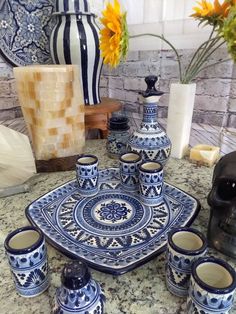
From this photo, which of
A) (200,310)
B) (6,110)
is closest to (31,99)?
(6,110)

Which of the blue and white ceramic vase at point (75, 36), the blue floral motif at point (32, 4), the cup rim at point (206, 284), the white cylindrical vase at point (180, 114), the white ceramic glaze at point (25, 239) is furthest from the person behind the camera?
the blue floral motif at point (32, 4)

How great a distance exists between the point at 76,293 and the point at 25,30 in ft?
3.51

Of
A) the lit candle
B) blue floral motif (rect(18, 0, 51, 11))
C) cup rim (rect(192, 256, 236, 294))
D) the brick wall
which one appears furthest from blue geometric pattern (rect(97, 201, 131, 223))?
blue floral motif (rect(18, 0, 51, 11))

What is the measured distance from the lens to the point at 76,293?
0.31 metres

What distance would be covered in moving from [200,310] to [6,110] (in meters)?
1.05

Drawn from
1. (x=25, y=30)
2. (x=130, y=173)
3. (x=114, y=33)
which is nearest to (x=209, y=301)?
(x=130, y=173)

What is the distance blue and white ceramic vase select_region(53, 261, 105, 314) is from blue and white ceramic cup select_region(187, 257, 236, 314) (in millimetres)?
126

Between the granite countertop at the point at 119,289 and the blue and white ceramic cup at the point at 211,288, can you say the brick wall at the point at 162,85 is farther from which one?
the blue and white ceramic cup at the point at 211,288

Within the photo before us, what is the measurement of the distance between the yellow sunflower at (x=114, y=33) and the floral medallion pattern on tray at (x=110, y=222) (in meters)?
0.35

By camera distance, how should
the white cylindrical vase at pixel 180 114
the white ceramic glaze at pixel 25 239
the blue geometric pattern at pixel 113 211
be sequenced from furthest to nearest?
the white cylindrical vase at pixel 180 114, the blue geometric pattern at pixel 113 211, the white ceramic glaze at pixel 25 239

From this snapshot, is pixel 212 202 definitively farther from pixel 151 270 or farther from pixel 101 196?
pixel 101 196

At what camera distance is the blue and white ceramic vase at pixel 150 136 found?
735 mm

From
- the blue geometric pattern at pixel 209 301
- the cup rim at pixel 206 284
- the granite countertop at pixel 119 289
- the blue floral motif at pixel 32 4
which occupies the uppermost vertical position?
the blue floral motif at pixel 32 4

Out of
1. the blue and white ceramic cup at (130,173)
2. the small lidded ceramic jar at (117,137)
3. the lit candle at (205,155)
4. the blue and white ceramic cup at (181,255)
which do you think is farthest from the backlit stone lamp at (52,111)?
the blue and white ceramic cup at (181,255)
